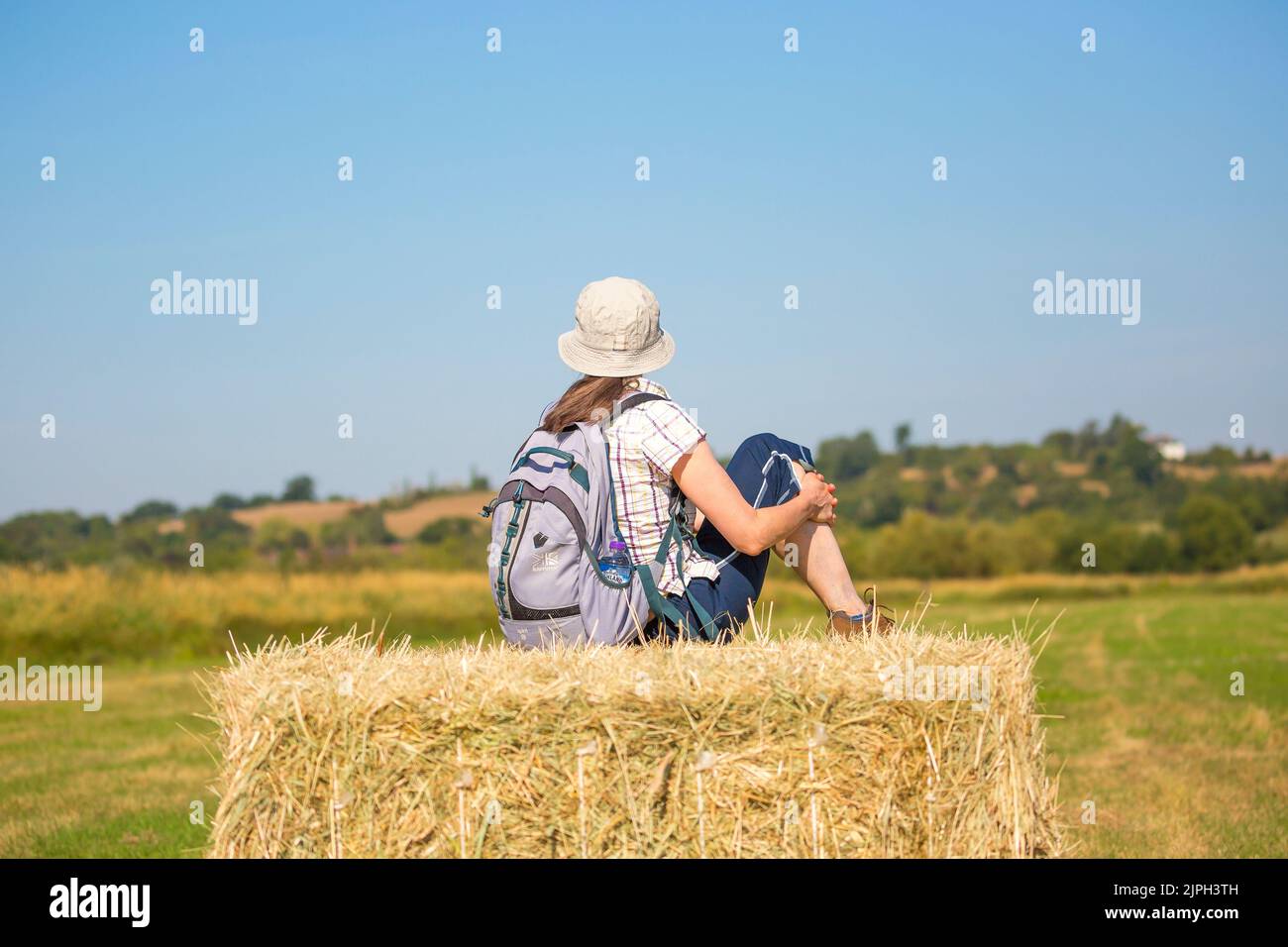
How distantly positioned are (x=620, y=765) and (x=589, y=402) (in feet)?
5.88

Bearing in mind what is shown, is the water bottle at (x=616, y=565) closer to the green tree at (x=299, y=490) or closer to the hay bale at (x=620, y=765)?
the hay bale at (x=620, y=765)

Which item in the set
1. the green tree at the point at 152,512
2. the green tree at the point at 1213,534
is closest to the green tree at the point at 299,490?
the green tree at the point at 152,512

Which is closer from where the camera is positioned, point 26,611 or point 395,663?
point 395,663

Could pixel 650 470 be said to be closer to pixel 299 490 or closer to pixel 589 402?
pixel 589 402

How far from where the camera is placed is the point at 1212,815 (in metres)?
7.87

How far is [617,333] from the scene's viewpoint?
5.54 meters

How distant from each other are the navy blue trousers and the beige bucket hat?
0.61 meters

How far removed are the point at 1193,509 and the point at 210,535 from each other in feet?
111

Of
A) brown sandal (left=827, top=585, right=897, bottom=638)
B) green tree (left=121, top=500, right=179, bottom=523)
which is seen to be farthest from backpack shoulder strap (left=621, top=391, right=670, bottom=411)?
green tree (left=121, top=500, right=179, bottom=523)

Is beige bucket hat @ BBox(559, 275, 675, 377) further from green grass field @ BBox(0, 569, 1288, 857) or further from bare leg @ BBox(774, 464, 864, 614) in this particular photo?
green grass field @ BBox(0, 569, 1288, 857)
